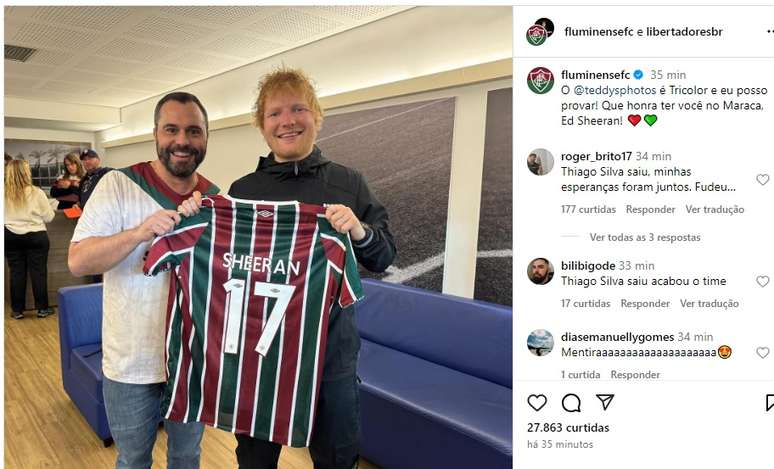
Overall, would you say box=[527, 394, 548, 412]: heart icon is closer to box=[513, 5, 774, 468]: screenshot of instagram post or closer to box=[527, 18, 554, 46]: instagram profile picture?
box=[513, 5, 774, 468]: screenshot of instagram post

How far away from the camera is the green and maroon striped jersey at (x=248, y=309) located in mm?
1215

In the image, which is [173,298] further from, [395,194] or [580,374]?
[395,194]

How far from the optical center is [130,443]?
1.28m

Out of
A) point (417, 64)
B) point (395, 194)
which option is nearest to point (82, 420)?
point (395, 194)

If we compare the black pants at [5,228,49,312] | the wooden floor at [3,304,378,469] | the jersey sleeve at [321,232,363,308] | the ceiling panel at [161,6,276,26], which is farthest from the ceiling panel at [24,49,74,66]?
the jersey sleeve at [321,232,363,308]

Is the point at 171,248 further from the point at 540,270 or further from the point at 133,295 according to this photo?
the point at 540,270

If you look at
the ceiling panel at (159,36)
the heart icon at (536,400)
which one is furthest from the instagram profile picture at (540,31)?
the ceiling panel at (159,36)

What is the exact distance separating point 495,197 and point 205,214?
179cm

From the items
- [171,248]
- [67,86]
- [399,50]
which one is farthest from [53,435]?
[67,86]

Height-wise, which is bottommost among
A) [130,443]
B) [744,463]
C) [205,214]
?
[130,443]

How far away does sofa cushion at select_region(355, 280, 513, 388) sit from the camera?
7.22 feet

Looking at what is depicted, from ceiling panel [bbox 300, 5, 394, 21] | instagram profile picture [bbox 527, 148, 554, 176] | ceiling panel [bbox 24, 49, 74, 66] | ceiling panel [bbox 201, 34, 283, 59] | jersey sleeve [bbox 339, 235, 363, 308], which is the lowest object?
jersey sleeve [bbox 339, 235, 363, 308]

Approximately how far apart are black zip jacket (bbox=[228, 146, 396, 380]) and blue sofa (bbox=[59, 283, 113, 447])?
175 centimetres

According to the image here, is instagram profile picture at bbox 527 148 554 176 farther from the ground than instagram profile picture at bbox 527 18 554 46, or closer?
closer
